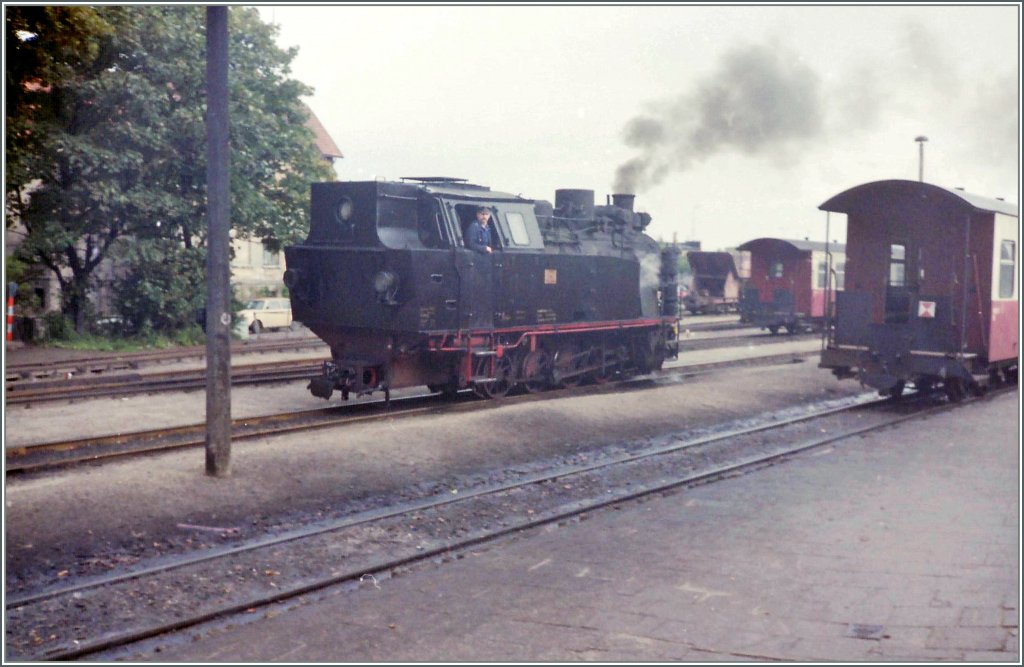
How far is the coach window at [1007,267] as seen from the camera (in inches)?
628

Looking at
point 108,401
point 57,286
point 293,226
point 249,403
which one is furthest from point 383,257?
point 57,286

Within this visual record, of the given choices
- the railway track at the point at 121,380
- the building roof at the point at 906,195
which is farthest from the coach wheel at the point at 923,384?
the railway track at the point at 121,380

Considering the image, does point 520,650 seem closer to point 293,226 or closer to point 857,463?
point 857,463

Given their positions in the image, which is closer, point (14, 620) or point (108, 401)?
point (14, 620)

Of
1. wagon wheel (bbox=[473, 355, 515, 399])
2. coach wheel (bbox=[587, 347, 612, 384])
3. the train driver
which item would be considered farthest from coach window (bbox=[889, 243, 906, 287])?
the train driver

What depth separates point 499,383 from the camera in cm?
1574

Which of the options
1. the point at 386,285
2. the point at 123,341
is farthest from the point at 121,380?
the point at 123,341

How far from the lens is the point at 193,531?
26.8 ft

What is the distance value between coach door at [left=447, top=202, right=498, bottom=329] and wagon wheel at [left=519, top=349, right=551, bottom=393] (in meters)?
1.43

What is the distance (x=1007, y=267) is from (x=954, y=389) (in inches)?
86.7

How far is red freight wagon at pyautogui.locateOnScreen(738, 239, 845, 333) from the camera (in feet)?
108

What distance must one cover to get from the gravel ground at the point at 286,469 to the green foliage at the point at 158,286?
816 cm

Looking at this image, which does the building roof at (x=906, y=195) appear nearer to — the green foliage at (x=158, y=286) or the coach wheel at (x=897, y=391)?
the coach wheel at (x=897, y=391)

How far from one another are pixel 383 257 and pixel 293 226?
38.6 ft
